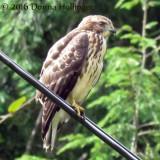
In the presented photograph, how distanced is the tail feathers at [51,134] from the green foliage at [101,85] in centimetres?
22

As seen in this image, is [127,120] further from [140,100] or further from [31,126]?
[31,126]

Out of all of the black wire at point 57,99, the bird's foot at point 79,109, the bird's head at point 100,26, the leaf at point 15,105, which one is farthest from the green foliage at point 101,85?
the black wire at point 57,99

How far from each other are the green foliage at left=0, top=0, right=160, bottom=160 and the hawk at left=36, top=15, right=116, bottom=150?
0.39 meters

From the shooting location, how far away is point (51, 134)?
413cm

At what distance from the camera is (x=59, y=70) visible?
407 cm

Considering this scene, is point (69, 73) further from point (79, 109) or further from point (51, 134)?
point (51, 134)

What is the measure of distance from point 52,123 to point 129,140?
1.61m

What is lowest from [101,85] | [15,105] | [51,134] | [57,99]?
[101,85]

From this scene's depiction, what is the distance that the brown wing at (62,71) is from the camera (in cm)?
394

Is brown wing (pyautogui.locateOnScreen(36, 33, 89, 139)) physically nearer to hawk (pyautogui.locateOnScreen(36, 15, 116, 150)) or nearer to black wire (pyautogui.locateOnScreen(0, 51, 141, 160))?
hawk (pyautogui.locateOnScreen(36, 15, 116, 150))

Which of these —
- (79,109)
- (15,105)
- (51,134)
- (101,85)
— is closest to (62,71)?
(79,109)

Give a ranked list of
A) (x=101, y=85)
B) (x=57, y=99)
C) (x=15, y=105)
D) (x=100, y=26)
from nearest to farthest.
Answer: (x=57, y=99) < (x=15, y=105) < (x=100, y=26) < (x=101, y=85)

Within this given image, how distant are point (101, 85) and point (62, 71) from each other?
305 centimetres

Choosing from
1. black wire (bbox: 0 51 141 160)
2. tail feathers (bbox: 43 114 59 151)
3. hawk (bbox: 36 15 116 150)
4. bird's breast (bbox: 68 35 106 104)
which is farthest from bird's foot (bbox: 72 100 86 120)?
black wire (bbox: 0 51 141 160)
